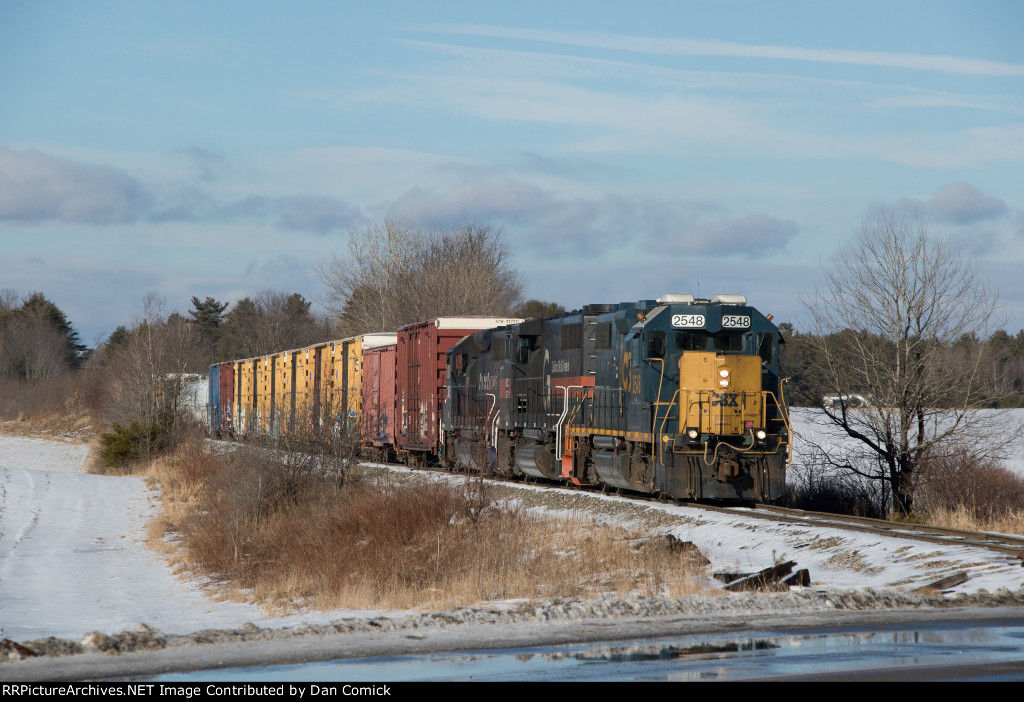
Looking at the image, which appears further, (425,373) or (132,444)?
(132,444)

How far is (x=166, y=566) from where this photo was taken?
19.3m

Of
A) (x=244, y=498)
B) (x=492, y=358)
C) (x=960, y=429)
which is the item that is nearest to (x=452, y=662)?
(x=244, y=498)

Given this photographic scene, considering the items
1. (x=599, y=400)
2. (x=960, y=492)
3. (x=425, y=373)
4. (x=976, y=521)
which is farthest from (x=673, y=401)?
(x=425, y=373)

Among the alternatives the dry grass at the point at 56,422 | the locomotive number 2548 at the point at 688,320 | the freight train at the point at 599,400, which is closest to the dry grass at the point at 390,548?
the freight train at the point at 599,400

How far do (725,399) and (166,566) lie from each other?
1071cm

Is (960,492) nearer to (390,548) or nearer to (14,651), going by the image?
(390,548)

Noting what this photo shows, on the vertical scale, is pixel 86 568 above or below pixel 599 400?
below

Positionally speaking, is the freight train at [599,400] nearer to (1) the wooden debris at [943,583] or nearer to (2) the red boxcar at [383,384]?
Result: (2) the red boxcar at [383,384]

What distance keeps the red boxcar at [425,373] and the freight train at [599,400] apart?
0.04 meters

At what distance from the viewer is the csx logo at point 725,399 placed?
17.4 m

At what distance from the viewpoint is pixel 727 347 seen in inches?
709

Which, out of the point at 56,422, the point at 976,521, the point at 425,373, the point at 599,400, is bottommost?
the point at 56,422

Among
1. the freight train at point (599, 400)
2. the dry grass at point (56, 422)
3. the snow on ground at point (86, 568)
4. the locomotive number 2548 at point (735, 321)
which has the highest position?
the locomotive number 2548 at point (735, 321)

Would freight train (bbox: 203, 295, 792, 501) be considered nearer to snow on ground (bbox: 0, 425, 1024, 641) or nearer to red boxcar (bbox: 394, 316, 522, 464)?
red boxcar (bbox: 394, 316, 522, 464)
